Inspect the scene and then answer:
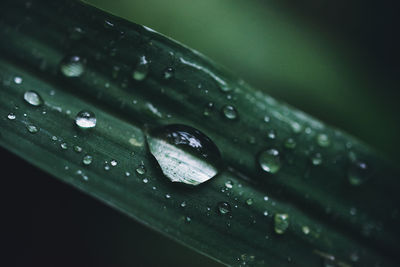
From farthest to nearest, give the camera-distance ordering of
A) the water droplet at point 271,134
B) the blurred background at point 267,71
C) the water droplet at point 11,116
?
1. the blurred background at point 267,71
2. the water droplet at point 271,134
3. the water droplet at point 11,116

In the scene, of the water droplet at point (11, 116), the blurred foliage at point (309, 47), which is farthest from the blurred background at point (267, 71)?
the water droplet at point (11, 116)

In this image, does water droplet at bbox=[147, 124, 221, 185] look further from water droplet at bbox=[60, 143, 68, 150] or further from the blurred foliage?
the blurred foliage

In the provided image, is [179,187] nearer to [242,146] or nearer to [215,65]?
[242,146]

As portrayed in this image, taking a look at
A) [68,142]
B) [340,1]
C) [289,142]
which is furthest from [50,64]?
[340,1]

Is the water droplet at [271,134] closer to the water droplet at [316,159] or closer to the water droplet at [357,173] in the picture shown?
the water droplet at [316,159]

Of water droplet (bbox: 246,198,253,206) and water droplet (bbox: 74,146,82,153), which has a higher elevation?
water droplet (bbox: 246,198,253,206)

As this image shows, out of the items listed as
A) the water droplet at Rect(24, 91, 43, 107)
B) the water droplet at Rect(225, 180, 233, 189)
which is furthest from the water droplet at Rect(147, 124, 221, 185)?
the water droplet at Rect(24, 91, 43, 107)
